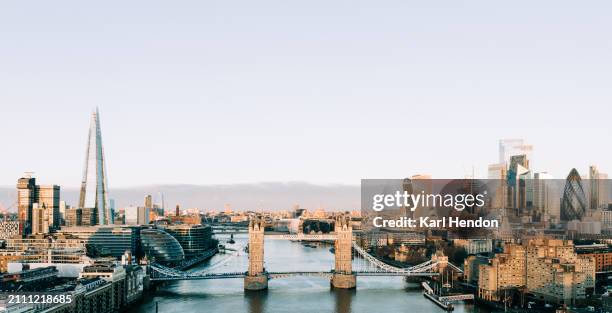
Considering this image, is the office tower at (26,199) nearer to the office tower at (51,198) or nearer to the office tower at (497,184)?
the office tower at (51,198)

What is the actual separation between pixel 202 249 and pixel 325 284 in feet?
58.8

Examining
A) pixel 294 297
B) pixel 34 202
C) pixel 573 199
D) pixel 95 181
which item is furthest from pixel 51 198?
pixel 573 199

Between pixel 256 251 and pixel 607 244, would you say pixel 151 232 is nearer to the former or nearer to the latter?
pixel 256 251

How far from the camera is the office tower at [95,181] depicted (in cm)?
4069

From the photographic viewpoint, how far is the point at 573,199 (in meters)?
48.6

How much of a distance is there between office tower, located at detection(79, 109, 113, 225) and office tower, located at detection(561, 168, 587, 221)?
31.1m

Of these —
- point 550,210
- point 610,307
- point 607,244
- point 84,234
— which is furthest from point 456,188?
point 610,307

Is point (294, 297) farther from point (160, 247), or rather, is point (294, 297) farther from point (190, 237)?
point (190, 237)

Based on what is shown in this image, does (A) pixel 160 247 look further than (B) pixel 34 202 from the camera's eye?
No

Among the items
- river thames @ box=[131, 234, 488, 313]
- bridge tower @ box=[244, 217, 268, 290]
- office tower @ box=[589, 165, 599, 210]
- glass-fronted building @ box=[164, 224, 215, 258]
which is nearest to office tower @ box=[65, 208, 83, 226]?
glass-fronted building @ box=[164, 224, 215, 258]

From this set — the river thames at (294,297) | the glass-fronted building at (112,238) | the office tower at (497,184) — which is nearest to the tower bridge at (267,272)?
the river thames at (294,297)

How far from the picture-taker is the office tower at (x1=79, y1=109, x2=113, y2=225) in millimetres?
40688

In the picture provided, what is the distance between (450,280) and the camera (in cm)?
2703

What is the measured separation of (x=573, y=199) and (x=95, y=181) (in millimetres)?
32444
